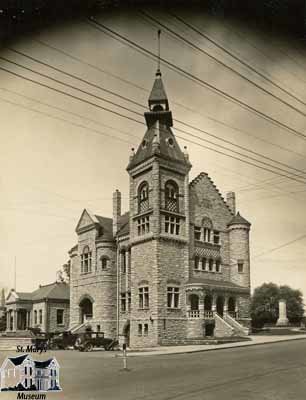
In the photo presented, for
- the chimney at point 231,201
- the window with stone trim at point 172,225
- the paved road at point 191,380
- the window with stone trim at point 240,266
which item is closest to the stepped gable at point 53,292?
the window with stone trim at point 172,225

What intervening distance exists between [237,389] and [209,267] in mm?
22226

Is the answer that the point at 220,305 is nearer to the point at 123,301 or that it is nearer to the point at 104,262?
the point at 123,301

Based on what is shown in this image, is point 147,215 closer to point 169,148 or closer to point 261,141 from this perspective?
point 169,148

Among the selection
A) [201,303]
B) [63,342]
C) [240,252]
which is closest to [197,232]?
[240,252]

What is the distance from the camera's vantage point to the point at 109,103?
12508mm

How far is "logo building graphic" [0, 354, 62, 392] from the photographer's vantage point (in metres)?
9.84

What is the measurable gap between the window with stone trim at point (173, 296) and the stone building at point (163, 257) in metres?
0.06

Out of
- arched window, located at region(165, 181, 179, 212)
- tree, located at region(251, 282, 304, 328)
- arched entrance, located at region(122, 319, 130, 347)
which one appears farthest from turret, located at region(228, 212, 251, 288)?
tree, located at region(251, 282, 304, 328)

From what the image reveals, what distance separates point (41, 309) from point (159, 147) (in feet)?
59.8

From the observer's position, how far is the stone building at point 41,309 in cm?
3950

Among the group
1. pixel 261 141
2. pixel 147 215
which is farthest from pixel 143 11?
pixel 147 215

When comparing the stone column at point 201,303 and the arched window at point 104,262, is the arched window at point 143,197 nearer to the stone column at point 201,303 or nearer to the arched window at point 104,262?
the arched window at point 104,262

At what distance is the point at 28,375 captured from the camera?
398 inches

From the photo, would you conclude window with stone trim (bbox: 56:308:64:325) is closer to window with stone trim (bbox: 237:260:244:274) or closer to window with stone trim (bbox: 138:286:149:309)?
window with stone trim (bbox: 138:286:149:309)
